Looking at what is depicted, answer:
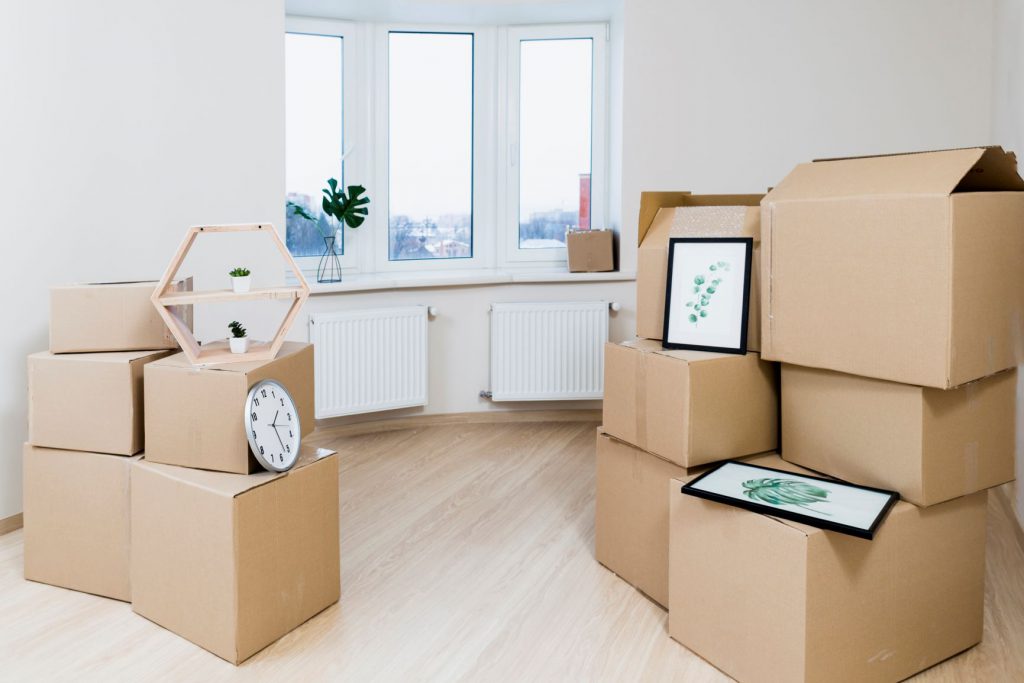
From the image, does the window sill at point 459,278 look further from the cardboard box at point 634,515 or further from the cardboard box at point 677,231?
the cardboard box at point 634,515

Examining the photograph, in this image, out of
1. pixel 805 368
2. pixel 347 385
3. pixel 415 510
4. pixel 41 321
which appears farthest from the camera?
pixel 347 385

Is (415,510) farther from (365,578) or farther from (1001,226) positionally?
(1001,226)

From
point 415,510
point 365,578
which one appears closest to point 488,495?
point 415,510

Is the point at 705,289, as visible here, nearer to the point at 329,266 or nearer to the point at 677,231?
the point at 677,231

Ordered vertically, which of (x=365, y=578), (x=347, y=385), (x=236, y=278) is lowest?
(x=365, y=578)

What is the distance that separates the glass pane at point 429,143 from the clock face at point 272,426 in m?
2.20

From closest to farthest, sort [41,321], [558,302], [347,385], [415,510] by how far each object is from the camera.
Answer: [41,321]
[415,510]
[347,385]
[558,302]

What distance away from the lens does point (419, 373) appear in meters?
3.87

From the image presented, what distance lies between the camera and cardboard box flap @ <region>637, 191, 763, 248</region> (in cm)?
236

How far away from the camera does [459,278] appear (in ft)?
12.9

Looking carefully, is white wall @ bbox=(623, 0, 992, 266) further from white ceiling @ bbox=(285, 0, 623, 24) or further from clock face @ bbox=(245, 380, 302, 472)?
clock face @ bbox=(245, 380, 302, 472)

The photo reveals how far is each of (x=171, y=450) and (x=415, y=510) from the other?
104 cm

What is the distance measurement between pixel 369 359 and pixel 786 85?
2355 mm

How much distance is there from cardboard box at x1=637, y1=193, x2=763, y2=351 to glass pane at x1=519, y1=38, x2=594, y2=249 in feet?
6.19
